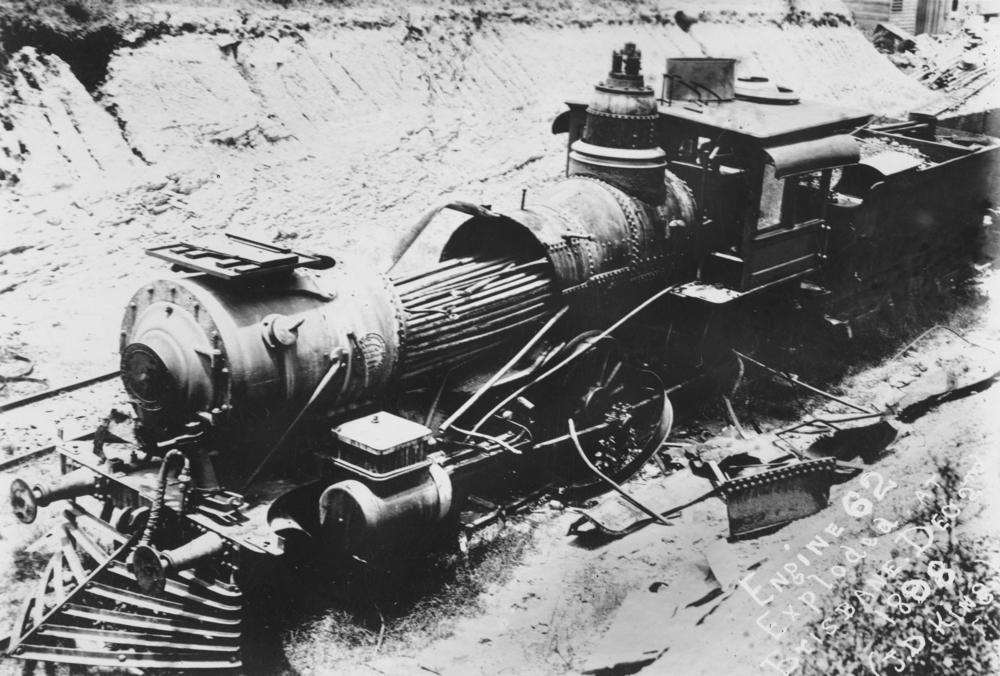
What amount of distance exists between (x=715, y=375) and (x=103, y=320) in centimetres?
681

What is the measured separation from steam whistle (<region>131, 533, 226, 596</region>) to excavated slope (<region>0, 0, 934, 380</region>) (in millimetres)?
4488

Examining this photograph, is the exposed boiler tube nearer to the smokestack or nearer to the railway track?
the smokestack

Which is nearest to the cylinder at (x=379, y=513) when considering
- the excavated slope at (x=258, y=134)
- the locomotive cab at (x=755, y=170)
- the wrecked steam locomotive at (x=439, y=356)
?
the wrecked steam locomotive at (x=439, y=356)

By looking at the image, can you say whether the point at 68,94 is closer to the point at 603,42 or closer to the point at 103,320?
the point at 103,320

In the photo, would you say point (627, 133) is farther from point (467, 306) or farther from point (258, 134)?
point (258, 134)

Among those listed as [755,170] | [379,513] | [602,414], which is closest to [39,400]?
[379,513]

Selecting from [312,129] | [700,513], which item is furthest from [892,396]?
[312,129]

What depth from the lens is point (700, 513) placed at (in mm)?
7926

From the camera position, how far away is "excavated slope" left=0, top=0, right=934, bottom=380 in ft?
35.9

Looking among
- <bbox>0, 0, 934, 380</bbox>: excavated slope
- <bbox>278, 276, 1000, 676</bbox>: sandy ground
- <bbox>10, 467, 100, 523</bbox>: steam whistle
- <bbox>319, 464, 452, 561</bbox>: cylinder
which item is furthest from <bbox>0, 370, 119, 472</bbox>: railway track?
<bbox>278, 276, 1000, 676</bbox>: sandy ground

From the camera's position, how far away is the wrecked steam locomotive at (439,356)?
5910 mm

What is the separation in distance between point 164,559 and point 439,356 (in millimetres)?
2670

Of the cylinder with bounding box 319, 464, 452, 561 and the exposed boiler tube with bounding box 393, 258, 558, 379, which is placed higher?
the exposed boiler tube with bounding box 393, 258, 558, 379

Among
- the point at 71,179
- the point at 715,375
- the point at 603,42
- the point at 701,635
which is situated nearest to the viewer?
the point at 701,635
